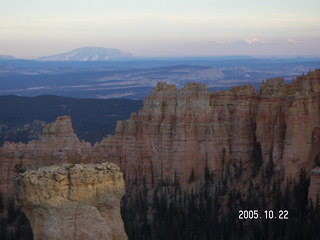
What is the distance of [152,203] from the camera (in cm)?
5425

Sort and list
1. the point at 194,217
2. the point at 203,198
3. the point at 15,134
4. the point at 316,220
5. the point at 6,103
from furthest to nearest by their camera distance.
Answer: the point at 6,103, the point at 15,134, the point at 203,198, the point at 194,217, the point at 316,220

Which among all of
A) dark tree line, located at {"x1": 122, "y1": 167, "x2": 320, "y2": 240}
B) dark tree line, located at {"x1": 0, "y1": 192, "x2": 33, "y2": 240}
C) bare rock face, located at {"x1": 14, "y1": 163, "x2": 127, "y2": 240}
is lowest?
dark tree line, located at {"x1": 0, "y1": 192, "x2": 33, "y2": 240}

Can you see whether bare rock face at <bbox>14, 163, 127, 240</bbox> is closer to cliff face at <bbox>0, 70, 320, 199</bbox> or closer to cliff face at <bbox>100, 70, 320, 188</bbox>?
cliff face at <bbox>0, 70, 320, 199</bbox>

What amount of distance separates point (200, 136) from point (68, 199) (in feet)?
102

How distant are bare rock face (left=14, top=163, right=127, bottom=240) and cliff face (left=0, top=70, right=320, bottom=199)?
1048 inches

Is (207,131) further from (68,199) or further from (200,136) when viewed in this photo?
(68,199)

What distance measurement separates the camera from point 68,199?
83.4 ft

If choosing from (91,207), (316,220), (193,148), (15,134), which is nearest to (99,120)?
(15,134)

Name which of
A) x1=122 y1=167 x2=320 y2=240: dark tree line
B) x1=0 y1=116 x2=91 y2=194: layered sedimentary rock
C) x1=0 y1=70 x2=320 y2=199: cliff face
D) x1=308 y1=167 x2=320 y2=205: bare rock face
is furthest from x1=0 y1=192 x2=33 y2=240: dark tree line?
x1=308 y1=167 x2=320 y2=205: bare rock face

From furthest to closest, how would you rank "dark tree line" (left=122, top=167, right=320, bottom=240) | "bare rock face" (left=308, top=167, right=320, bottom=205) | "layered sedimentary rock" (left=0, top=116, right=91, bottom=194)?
"layered sedimentary rock" (left=0, top=116, right=91, bottom=194) → "bare rock face" (left=308, top=167, right=320, bottom=205) → "dark tree line" (left=122, top=167, right=320, bottom=240)

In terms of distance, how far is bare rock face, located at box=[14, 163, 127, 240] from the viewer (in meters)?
25.4

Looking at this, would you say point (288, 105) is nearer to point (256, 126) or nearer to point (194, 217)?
point (256, 126)

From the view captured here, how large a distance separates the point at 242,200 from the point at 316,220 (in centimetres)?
771

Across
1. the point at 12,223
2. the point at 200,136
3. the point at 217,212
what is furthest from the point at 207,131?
the point at 12,223
